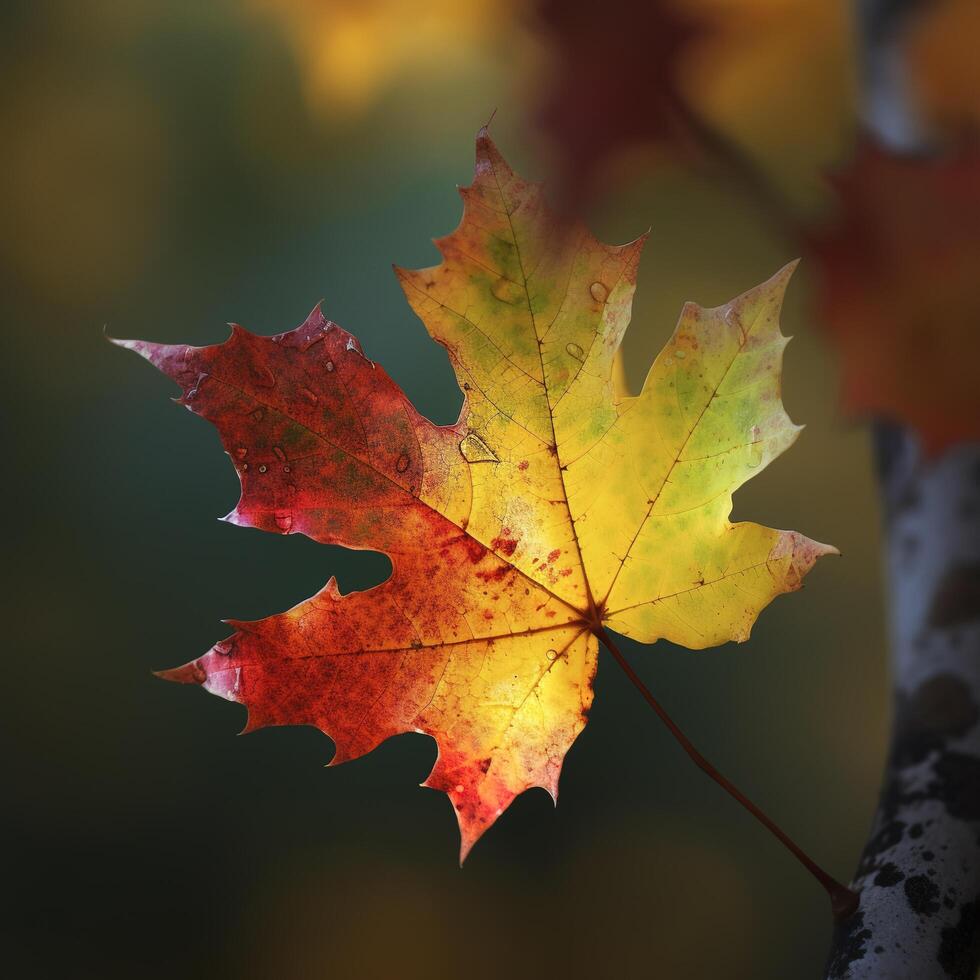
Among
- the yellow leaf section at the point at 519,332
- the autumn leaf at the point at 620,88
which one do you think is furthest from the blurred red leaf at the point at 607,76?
the yellow leaf section at the point at 519,332

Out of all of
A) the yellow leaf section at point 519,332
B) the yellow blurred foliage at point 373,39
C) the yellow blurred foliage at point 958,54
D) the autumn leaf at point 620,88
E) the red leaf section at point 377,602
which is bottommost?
the red leaf section at point 377,602

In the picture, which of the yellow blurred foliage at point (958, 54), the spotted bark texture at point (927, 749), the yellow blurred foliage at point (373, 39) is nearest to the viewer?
the spotted bark texture at point (927, 749)

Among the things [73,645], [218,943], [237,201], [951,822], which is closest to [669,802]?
[218,943]

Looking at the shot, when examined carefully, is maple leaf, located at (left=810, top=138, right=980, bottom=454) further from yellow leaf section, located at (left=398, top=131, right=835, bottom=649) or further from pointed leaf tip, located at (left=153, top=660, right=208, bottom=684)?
pointed leaf tip, located at (left=153, top=660, right=208, bottom=684)

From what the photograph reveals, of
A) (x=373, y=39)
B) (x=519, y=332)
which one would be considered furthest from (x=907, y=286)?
(x=373, y=39)

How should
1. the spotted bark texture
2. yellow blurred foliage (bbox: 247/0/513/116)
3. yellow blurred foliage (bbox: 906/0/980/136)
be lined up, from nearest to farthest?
the spotted bark texture < yellow blurred foliage (bbox: 906/0/980/136) < yellow blurred foliage (bbox: 247/0/513/116)

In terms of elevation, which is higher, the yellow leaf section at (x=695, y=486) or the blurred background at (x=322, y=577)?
the blurred background at (x=322, y=577)

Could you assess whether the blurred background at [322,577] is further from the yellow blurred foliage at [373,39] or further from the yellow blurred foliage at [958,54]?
the yellow blurred foliage at [958,54]

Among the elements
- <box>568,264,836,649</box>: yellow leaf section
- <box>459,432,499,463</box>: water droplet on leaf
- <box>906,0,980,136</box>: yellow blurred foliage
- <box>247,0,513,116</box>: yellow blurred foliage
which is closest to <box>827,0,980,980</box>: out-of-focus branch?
<box>568,264,836,649</box>: yellow leaf section
